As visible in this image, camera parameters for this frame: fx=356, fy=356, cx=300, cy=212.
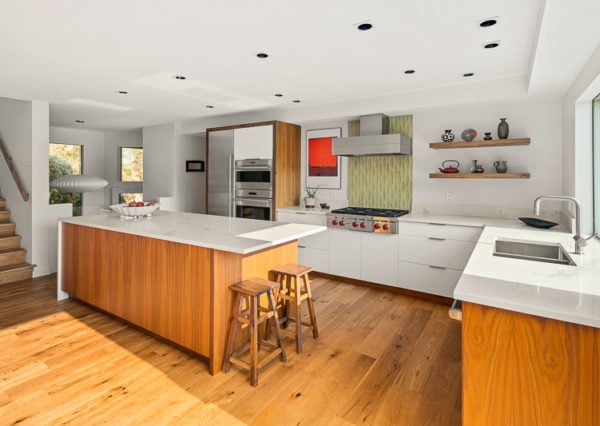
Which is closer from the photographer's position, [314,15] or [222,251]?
[314,15]

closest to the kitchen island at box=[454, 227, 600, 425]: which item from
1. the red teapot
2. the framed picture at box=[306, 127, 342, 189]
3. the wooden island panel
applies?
the wooden island panel

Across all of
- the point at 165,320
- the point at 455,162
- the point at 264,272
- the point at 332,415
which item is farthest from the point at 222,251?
Answer: the point at 455,162

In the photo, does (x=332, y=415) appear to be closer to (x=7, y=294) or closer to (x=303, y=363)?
(x=303, y=363)

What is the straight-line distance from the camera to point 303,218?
4770mm

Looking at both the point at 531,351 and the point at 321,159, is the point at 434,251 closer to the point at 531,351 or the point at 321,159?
the point at 321,159

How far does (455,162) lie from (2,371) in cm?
455

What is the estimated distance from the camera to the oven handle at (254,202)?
5.02m

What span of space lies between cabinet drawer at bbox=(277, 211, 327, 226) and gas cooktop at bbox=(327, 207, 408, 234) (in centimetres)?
15

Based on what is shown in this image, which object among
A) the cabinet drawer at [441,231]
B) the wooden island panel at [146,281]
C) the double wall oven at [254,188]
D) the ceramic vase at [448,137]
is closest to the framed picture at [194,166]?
the double wall oven at [254,188]

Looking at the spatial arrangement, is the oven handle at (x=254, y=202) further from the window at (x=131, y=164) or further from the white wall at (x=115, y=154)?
the white wall at (x=115, y=154)

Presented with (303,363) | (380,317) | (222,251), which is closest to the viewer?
(222,251)

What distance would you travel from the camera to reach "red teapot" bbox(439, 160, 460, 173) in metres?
4.01

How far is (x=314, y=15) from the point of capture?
2.19 m

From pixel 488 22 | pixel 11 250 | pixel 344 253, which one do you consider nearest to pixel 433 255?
pixel 344 253
